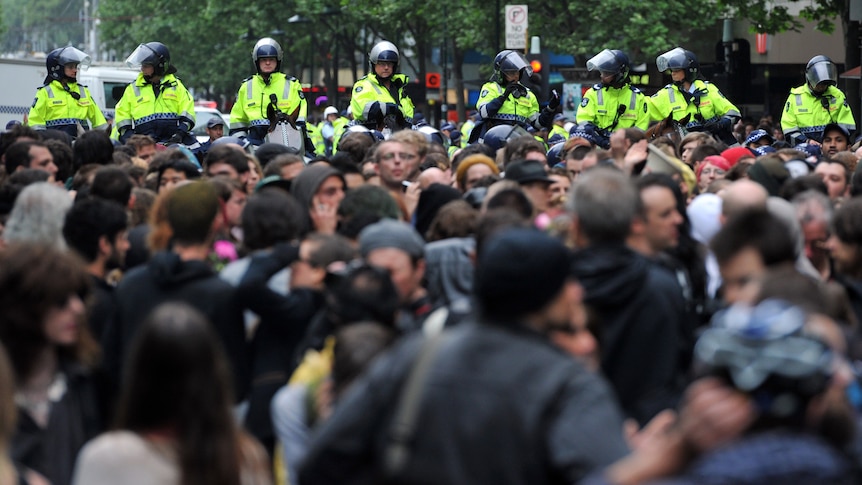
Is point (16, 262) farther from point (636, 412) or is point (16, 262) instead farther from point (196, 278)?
point (636, 412)

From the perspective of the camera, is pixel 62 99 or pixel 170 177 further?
pixel 62 99

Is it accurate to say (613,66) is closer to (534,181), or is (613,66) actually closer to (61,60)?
(61,60)

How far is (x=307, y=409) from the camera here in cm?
484

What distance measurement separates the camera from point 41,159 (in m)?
10.1

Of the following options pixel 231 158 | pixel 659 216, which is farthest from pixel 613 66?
pixel 659 216

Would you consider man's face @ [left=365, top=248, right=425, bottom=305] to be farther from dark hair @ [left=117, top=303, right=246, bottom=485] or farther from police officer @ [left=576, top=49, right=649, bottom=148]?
police officer @ [left=576, top=49, right=649, bottom=148]

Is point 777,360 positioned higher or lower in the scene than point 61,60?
higher

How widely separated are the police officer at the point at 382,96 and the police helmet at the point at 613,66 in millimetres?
1956

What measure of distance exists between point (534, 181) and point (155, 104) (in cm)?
883

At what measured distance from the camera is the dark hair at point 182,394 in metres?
3.94

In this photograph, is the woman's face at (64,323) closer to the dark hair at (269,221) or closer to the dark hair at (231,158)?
the dark hair at (269,221)

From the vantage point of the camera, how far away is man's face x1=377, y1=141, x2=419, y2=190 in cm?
909

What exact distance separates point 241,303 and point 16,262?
1216 millimetres

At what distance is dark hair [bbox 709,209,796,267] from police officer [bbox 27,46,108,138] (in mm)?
12421
